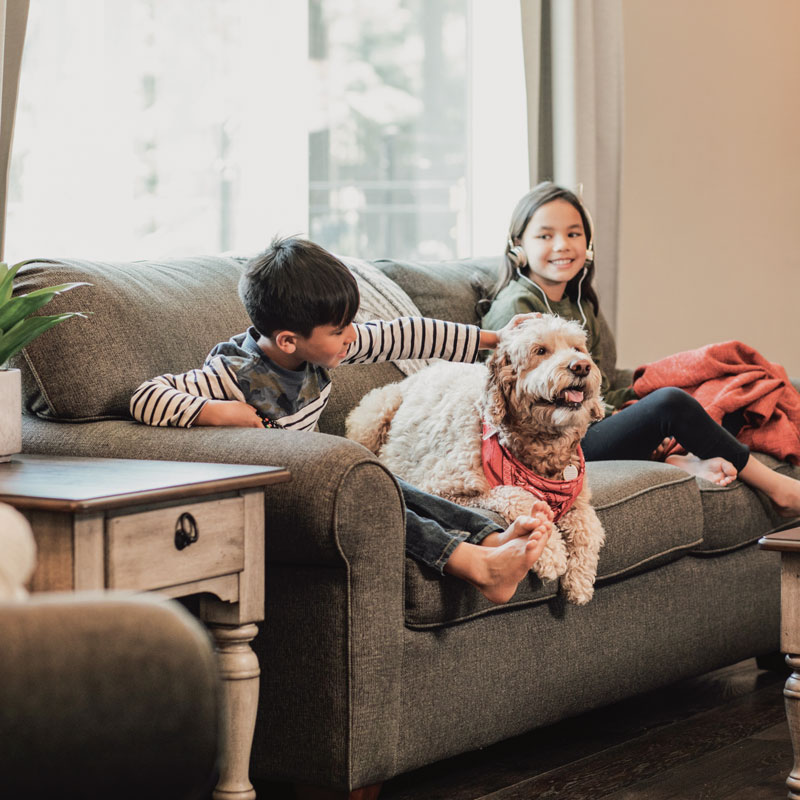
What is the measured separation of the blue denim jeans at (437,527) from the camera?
2.10 meters

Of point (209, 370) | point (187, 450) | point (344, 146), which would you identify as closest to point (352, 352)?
point (209, 370)

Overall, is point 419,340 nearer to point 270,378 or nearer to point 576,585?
point 270,378

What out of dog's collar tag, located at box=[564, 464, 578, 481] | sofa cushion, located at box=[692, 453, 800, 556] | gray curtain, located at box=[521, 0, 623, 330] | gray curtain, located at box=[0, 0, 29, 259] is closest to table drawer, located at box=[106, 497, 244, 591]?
dog's collar tag, located at box=[564, 464, 578, 481]

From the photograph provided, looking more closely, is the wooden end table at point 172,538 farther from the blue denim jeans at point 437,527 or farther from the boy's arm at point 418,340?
the boy's arm at point 418,340

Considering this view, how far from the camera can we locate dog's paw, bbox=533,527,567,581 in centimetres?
228

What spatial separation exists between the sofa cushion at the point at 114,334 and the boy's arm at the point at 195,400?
80 mm

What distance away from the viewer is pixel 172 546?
168cm

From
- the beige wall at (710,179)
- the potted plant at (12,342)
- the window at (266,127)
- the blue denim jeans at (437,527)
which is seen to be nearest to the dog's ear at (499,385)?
the blue denim jeans at (437,527)

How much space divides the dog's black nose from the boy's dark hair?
0.43 m

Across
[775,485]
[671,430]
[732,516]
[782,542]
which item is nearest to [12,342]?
[782,542]

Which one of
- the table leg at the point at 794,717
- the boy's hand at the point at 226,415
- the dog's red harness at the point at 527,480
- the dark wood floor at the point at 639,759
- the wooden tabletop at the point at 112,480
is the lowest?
the dark wood floor at the point at 639,759

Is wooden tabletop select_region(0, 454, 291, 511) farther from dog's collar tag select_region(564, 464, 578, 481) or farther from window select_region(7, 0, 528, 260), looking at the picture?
window select_region(7, 0, 528, 260)

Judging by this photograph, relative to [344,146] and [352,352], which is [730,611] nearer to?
[352,352]

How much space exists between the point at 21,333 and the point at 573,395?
100 centimetres
